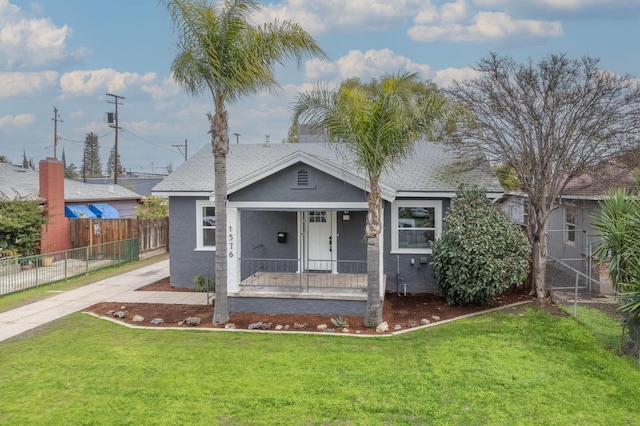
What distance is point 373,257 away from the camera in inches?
364

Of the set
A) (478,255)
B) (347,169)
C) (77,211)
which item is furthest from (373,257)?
(77,211)

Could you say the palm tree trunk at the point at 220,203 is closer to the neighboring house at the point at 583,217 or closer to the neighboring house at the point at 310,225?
the neighboring house at the point at 310,225

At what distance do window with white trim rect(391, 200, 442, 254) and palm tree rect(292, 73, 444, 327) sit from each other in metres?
3.35

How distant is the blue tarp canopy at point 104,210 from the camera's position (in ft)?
78.4

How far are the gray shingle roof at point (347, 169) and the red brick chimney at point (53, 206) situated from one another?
8.45 meters

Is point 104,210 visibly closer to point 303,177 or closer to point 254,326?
point 303,177

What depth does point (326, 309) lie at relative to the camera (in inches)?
398

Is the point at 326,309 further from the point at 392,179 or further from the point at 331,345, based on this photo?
the point at 392,179

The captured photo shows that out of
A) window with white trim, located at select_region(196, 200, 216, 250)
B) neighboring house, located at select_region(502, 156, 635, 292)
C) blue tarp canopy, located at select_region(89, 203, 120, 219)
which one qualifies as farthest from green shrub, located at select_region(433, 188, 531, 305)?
blue tarp canopy, located at select_region(89, 203, 120, 219)

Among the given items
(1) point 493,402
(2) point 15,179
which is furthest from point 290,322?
(2) point 15,179

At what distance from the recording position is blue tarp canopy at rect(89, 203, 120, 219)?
23.9 metres

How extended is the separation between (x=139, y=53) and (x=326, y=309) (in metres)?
16.7

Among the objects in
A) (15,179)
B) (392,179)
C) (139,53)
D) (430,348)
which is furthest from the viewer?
(15,179)

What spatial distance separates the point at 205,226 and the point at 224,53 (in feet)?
20.9
